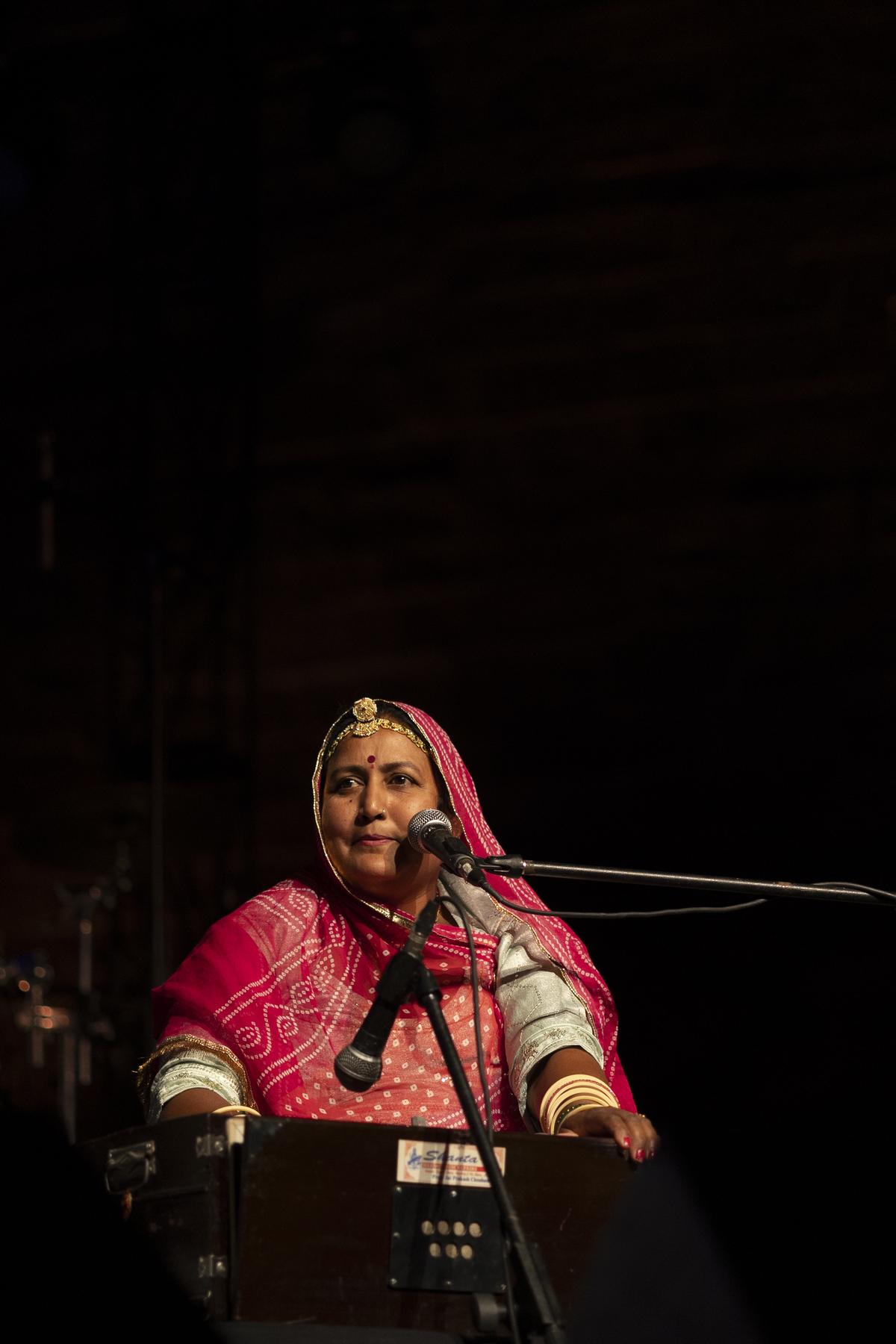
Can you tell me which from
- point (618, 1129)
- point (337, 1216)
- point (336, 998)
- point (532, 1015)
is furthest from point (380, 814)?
point (337, 1216)

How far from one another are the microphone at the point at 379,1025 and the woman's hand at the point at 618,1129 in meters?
0.31

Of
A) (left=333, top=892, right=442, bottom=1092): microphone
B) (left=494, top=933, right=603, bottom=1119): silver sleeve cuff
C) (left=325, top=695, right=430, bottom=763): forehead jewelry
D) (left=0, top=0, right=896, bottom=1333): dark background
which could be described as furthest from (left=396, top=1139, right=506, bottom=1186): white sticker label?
(left=0, top=0, right=896, bottom=1333): dark background

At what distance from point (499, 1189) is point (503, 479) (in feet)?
15.1

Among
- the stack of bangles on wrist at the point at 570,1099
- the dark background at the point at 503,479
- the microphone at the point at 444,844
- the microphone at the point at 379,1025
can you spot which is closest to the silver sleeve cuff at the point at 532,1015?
the stack of bangles on wrist at the point at 570,1099

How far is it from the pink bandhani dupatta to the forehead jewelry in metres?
0.02

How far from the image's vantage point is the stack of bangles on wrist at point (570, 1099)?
7.66ft

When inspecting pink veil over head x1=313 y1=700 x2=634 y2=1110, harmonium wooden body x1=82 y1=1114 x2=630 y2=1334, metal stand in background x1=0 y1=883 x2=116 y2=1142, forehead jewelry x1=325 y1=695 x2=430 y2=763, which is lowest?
metal stand in background x1=0 y1=883 x2=116 y2=1142

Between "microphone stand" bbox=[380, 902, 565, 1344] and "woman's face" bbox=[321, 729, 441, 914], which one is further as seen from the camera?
"woman's face" bbox=[321, 729, 441, 914]

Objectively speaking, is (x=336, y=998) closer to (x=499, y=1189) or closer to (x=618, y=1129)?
(x=618, y=1129)

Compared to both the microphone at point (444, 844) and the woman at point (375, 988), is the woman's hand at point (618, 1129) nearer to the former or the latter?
the woman at point (375, 988)

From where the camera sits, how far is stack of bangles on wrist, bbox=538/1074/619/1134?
234 cm

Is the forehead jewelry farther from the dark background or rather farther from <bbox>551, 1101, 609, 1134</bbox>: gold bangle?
the dark background

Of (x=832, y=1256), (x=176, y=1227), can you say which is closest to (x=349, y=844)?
(x=176, y=1227)

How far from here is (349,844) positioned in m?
2.72
